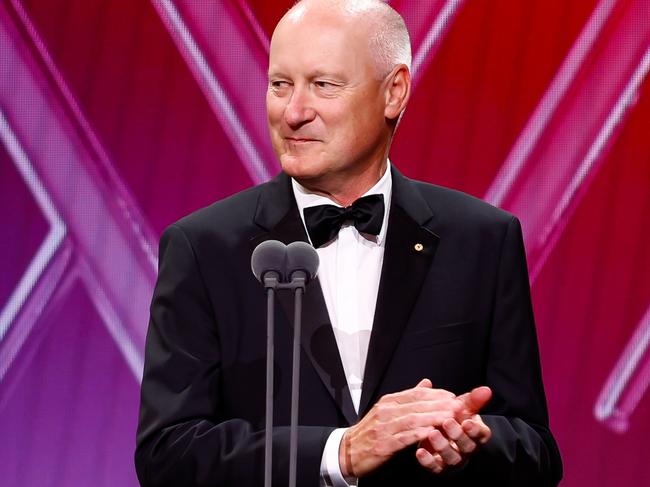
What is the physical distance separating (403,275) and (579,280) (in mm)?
1042

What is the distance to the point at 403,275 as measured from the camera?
2109 mm

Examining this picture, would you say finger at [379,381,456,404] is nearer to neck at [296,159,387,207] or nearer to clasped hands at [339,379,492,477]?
clasped hands at [339,379,492,477]

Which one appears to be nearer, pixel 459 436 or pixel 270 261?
pixel 270 261

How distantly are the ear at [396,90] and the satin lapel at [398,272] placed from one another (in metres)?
0.14

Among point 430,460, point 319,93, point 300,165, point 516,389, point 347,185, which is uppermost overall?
point 319,93

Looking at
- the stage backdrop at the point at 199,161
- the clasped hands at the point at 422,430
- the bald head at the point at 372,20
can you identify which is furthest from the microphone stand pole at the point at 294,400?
the stage backdrop at the point at 199,161

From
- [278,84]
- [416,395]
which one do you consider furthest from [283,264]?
[278,84]

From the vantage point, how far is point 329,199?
7.23 feet

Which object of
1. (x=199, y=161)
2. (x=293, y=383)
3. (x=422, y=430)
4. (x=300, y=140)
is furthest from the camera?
(x=199, y=161)

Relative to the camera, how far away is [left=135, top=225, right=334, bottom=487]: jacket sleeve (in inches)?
73.8

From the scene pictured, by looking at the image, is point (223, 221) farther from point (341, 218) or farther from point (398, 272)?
point (398, 272)

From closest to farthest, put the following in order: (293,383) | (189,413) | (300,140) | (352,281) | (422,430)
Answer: (293,383) → (422,430) → (189,413) → (300,140) → (352,281)

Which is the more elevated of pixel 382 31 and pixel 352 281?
pixel 382 31

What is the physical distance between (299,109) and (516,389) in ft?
2.11
